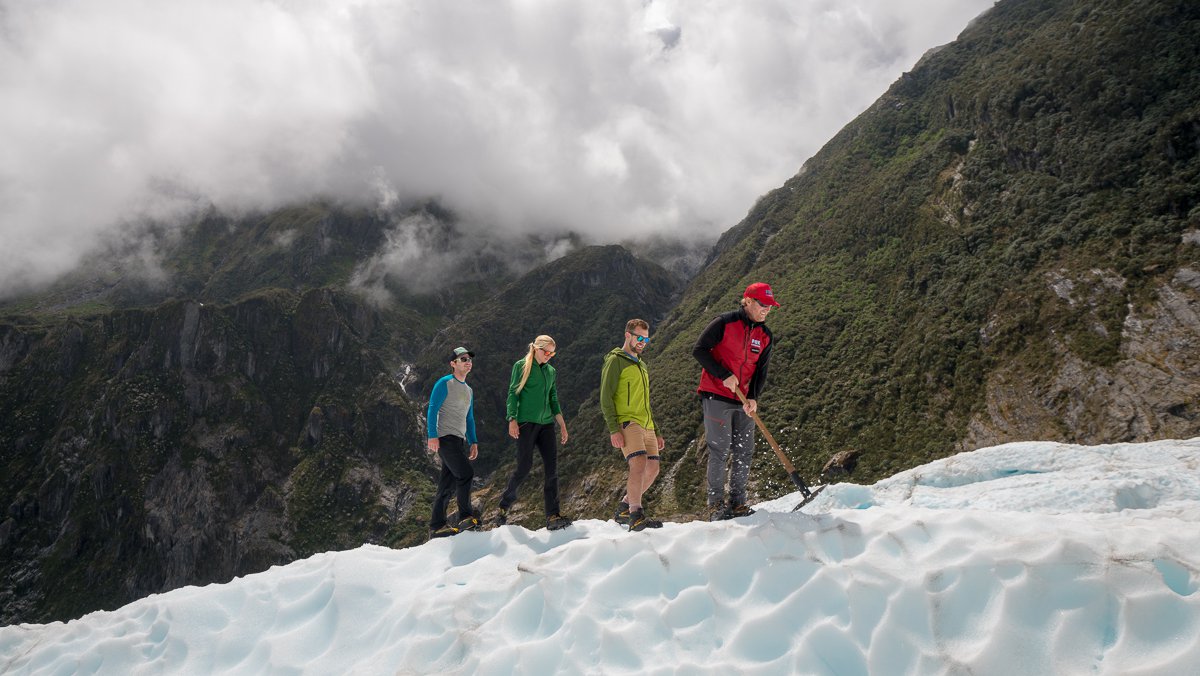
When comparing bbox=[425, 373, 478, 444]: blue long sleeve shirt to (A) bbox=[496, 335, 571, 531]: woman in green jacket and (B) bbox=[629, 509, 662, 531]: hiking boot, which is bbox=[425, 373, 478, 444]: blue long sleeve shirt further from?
(B) bbox=[629, 509, 662, 531]: hiking boot

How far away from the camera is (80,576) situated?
17350cm

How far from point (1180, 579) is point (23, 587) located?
826ft

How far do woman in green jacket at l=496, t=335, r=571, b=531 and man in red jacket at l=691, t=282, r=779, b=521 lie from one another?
2.56 meters

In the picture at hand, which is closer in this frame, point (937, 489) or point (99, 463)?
point (937, 489)

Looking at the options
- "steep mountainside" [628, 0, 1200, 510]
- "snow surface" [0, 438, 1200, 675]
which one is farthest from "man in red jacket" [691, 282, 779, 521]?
"steep mountainside" [628, 0, 1200, 510]

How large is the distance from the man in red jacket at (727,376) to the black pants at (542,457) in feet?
8.85

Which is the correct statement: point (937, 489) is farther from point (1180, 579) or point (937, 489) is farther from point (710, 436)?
point (1180, 579)

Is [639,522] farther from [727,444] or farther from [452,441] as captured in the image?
[452,441]

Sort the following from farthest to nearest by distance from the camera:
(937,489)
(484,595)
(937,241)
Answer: (937,241)
(937,489)
(484,595)

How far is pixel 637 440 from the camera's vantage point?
28.3ft

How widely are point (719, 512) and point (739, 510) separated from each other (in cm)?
28

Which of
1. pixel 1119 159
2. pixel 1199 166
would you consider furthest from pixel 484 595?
pixel 1119 159

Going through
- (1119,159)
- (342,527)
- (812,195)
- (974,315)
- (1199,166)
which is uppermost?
(812,195)

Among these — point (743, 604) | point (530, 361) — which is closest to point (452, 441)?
point (530, 361)
